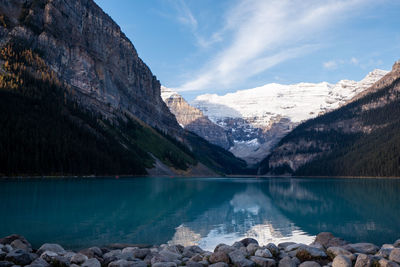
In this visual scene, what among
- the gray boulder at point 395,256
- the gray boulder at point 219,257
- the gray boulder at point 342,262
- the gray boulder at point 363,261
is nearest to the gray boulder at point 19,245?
the gray boulder at point 219,257

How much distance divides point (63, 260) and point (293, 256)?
10483 mm

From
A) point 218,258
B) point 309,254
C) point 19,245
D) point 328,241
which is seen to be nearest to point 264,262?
point 218,258

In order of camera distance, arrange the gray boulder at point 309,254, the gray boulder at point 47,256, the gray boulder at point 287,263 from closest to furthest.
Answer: the gray boulder at point 287,263
the gray boulder at point 47,256
the gray boulder at point 309,254

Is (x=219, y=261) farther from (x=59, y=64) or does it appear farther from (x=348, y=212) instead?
(x=59, y=64)

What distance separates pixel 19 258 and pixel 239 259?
9.34m

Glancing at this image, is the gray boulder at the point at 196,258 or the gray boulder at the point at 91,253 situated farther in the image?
the gray boulder at the point at 196,258

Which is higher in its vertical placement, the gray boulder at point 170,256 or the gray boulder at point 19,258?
the gray boulder at point 19,258

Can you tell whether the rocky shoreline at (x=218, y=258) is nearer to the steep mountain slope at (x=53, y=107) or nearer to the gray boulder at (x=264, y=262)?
the gray boulder at (x=264, y=262)

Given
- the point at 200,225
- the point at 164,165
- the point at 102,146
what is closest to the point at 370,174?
the point at 164,165

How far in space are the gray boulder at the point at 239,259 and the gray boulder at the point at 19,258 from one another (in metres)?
8.78

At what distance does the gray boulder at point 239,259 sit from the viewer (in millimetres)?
14279

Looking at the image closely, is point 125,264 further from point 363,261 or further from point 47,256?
point 363,261

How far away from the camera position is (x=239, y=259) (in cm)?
1474

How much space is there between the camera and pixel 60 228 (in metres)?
27.0
